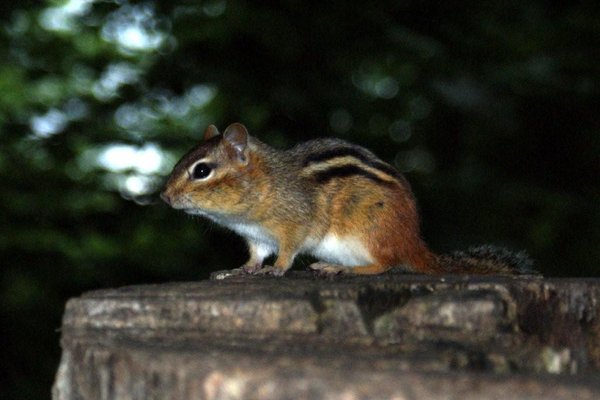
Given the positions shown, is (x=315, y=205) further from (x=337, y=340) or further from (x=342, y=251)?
(x=337, y=340)

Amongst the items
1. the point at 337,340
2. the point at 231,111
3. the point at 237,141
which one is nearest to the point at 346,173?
the point at 237,141

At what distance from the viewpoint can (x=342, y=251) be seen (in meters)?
3.57

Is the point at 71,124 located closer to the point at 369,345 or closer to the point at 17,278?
the point at 17,278

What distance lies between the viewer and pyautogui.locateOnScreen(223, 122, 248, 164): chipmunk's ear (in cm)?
372

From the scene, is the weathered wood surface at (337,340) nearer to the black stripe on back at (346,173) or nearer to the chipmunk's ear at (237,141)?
the black stripe on back at (346,173)

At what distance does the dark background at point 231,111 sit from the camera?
4.68 metres

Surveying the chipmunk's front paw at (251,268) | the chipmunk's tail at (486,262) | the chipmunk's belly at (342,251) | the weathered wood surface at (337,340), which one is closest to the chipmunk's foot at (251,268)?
the chipmunk's front paw at (251,268)

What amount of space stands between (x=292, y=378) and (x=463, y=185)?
391 cm

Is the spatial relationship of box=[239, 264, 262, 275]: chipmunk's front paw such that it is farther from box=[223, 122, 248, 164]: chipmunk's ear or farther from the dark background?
the dark background

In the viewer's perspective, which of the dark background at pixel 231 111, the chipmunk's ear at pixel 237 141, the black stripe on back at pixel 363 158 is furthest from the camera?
the dark background at pixel 231 111

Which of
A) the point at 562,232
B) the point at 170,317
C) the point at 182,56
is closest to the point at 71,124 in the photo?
the point at 182,56

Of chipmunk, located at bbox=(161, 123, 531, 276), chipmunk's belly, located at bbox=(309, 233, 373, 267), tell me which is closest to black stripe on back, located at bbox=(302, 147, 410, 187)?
chipmunk, located at bbox=(161, 123, 531, 276)

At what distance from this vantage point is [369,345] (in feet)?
5.77

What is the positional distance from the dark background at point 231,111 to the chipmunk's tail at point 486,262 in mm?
1210
